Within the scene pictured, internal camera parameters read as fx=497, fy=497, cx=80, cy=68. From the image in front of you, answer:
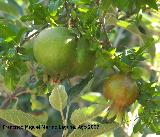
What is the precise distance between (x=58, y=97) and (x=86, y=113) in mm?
112

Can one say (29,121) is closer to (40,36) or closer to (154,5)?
(40,36)

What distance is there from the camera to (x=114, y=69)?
1.73 m

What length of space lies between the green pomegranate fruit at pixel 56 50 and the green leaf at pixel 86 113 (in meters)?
0.14

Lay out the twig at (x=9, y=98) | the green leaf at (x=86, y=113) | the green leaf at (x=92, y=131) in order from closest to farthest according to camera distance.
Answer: the green leaf at (x=86, y=113) < the green leaf at (x=92, y=131) < the twig at (x=9, y=98)

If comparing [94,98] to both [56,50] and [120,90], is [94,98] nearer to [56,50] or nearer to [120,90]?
[120,90]

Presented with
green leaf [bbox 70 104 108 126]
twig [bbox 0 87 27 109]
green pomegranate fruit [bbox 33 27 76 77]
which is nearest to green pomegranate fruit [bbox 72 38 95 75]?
green pomegranate fruit [bbox 33 27 76 77]

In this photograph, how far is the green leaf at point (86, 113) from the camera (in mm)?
1616

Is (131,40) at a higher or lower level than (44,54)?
lower

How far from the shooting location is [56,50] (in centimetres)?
165

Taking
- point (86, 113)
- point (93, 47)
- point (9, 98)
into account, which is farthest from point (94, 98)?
point (9, 98)

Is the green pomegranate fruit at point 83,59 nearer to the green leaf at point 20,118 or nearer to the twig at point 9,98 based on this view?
the green leaf at point 20,118

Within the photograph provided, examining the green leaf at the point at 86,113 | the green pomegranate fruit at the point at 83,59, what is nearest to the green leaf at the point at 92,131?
the green leaf at the point at 86,113

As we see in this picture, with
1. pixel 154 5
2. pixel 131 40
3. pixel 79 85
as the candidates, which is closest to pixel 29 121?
pixel 79 85

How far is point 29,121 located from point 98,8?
18.3 inches
